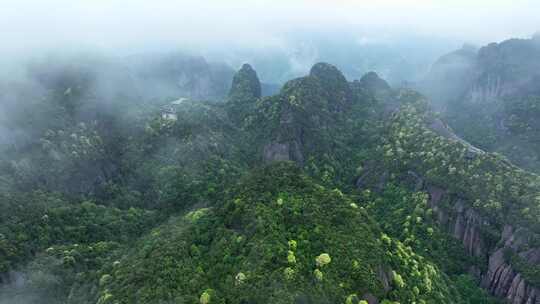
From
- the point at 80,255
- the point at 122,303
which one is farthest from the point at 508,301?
the point at 80,255

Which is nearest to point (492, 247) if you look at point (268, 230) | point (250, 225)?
point (268, 230)

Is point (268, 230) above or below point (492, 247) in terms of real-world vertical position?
above

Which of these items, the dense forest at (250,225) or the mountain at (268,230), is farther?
the dense forest at (250,225)

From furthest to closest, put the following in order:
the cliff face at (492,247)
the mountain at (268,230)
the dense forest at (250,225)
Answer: the cliff face at (492,247) → the dense forest at (250,225) → the mountain at (268,230)

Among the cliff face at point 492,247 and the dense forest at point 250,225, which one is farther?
the cliff face at point 492,247

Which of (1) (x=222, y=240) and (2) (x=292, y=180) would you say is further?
(2) (x=292, y=180)

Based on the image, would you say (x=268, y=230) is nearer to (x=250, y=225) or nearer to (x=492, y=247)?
(x=250, y=225)

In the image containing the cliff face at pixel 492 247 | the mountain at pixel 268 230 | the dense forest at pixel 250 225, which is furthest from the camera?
the cliff face at pixel 492 247

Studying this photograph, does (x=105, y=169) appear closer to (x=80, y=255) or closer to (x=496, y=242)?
(x=80, y=255)
